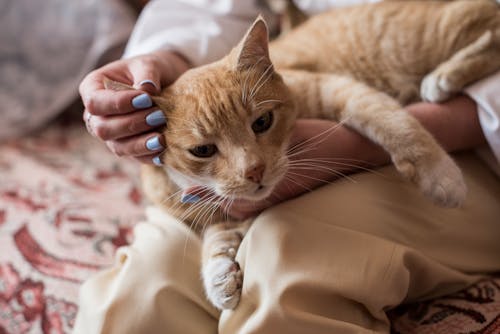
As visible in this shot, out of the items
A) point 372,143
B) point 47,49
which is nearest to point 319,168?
point 372,143

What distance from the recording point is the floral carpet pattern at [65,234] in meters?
1.01

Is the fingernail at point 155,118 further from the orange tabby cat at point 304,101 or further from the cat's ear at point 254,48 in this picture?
the cat's ear at point 254,48

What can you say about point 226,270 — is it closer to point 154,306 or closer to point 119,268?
point 154,306

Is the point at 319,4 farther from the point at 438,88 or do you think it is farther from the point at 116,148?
the point at 116,148

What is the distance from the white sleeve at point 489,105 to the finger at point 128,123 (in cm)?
74

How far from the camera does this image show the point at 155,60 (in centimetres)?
114

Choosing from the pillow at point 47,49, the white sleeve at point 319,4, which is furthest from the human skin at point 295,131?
the pillow at point 47,49

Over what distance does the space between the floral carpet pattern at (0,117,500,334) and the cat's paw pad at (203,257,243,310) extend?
0.36 meters

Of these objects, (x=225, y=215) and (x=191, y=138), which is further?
(x=225, y=215)

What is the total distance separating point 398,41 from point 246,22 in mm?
496

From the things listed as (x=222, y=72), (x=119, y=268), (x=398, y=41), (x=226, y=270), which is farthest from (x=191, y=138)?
(x=398, y=41)

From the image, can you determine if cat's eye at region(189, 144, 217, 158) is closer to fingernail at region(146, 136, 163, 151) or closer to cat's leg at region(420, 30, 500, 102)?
fingernail at region(146, 136, 163, 151)

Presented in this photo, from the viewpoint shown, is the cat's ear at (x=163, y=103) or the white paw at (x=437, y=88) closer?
the cat's ear at (x=163, y=103)

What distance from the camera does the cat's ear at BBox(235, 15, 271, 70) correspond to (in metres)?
0.97
